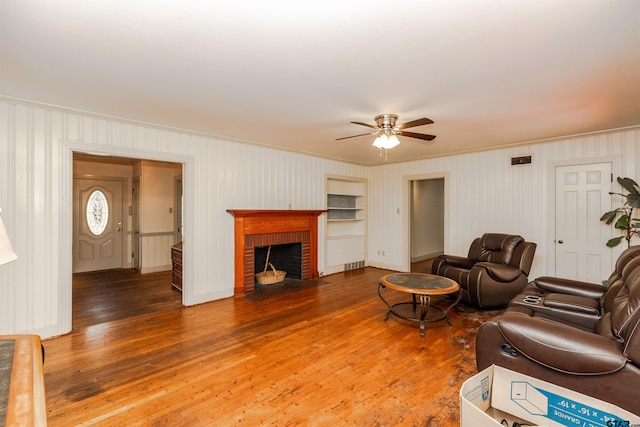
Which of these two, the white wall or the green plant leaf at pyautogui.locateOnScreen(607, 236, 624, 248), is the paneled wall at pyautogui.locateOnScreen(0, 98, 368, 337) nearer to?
the white wall

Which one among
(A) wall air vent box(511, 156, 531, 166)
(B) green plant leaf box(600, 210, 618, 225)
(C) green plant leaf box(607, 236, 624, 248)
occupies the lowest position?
(C) green plant leaf box(607, 236, 624, 248)

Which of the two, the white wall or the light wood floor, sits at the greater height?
the white wall

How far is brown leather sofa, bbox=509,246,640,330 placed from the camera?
2.43m

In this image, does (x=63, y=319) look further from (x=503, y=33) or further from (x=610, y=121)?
(x=610, y=121)

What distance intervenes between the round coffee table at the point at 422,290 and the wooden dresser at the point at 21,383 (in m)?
2.80

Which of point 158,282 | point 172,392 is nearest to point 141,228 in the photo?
point 158,282

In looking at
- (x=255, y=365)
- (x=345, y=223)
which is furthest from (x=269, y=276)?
(x=255, y=365)

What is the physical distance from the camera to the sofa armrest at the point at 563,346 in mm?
1695

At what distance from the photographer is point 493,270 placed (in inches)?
152

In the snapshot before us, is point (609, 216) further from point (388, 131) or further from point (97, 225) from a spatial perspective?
point (97, 225)

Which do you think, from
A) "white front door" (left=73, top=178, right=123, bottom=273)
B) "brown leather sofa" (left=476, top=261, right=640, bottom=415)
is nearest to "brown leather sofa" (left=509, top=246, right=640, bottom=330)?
"brown leather sofa" (left=476, top=261, right=640, bottom=415)

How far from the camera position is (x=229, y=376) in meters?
2.44

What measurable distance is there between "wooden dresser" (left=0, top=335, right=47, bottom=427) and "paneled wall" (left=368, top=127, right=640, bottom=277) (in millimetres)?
5773

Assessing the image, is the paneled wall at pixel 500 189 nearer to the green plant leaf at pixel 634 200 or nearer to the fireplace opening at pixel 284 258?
the green plant leaf at pixel 634 200
